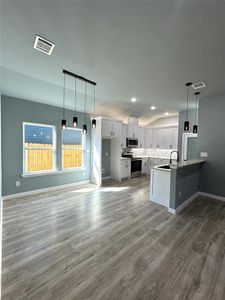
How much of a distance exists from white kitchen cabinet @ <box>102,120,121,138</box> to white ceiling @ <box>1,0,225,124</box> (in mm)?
1821

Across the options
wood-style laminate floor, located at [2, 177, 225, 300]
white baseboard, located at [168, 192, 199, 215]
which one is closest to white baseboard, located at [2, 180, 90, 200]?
wood-style laminate floor, located at [2, 177, 225, 300]

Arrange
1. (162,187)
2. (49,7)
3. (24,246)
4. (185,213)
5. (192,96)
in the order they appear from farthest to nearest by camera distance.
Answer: (192,96)
(162,187)
(185,213)
(24,246)
(49,7)

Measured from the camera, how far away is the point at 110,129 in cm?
559

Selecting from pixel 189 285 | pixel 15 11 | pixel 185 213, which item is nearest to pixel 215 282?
pixel 189 285

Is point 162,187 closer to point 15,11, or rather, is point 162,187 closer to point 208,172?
point 208,172

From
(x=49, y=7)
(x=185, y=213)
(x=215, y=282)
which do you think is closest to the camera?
(x=49, y=7)

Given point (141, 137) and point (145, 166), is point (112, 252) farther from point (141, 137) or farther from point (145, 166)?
point (141, 137)

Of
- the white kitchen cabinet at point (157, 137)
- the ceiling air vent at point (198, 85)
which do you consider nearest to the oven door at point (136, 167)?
the white kitchen cabinet at point (157, 137)

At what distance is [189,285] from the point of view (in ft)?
→ 5.22

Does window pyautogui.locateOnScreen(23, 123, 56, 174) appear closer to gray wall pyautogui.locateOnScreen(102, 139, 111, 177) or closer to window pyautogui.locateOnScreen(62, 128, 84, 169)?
window pyautogui.locateOnScreen(62, 128, 84, 169)

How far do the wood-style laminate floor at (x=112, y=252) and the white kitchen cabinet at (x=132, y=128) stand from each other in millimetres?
3633

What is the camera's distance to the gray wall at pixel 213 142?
4043 millimetres

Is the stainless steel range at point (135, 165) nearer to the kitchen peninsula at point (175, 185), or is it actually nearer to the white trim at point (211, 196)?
the kitchen peninsula at point (175, 185)

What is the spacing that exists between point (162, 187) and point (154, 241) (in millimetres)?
1631
